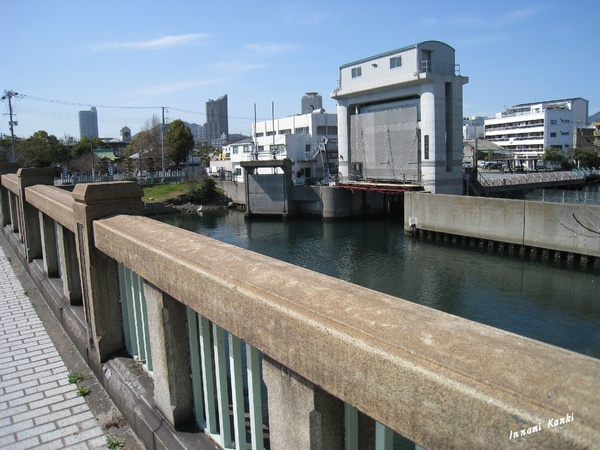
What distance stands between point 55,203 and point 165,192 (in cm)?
4938

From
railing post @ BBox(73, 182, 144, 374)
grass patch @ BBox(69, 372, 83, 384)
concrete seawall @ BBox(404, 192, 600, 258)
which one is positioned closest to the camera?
railing post @ BBox(73, 182, 144, 374)

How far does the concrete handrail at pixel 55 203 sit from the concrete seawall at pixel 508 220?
65.4ft

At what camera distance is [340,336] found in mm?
1641

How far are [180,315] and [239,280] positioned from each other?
1104 mm

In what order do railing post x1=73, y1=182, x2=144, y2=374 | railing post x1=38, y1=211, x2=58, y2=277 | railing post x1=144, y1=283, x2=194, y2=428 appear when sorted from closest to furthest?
1. railing post x1=144, y1=283, x2=194, y2=428
2. railing post x1=73, y1=182, x2=144, y2=374
3. railing post x1=38, y1=211, x2=58, y2=277

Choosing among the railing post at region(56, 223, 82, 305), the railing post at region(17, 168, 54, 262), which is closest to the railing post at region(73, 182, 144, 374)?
the railing post at region(56, 223, 82, 305)

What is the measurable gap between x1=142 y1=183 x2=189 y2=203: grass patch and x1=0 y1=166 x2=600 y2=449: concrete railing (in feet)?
159

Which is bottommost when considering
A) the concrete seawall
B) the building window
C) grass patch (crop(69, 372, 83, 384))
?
the concrete seawall

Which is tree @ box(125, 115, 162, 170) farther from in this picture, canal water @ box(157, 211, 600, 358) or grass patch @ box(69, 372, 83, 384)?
grass patch @ box(69, 372, 83, 384)

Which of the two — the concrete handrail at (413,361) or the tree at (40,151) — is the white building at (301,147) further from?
the concrete handrail at (413,361)

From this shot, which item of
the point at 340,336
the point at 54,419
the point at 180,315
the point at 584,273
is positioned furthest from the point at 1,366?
the point at 584,273

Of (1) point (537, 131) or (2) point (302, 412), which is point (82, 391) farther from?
(1) point (537, 131)

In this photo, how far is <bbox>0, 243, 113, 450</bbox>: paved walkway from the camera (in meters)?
3.71

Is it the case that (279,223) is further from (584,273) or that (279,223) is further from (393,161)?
(584,273)
